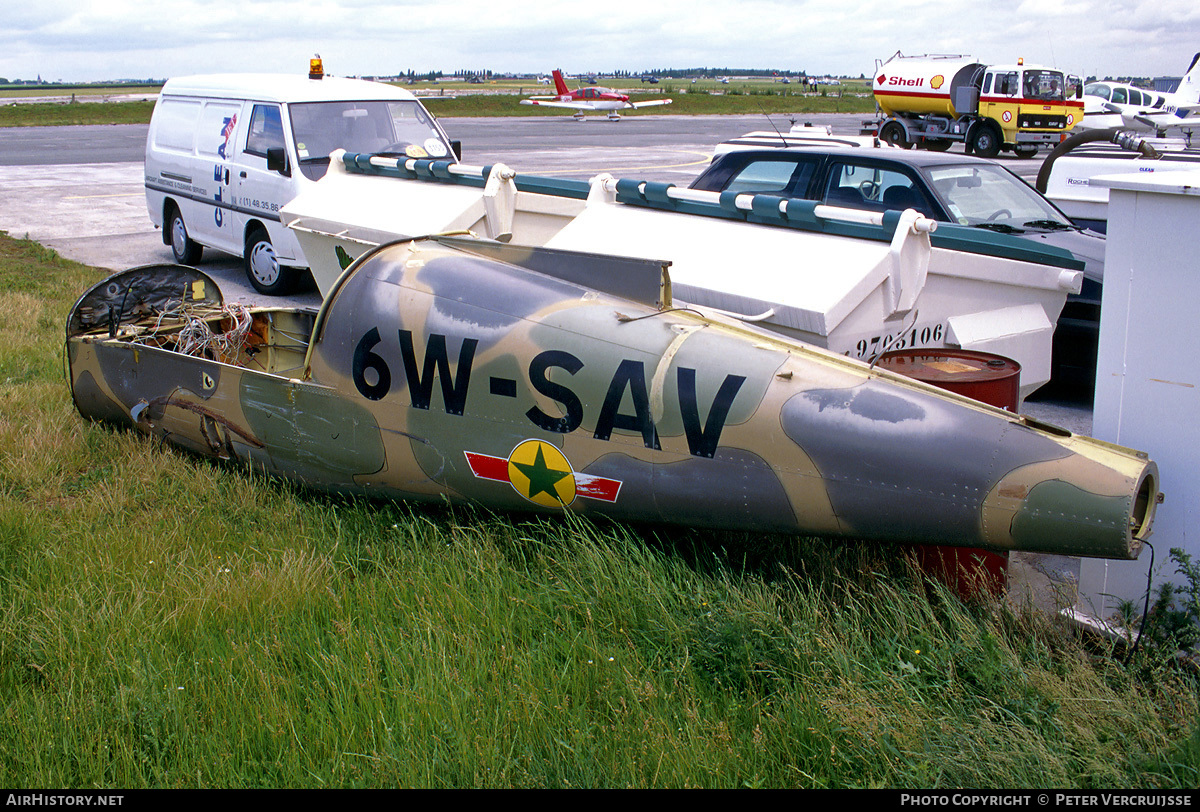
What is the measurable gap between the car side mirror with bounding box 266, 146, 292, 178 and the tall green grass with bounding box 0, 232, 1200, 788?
19.7ft

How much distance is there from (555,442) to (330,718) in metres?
1.37

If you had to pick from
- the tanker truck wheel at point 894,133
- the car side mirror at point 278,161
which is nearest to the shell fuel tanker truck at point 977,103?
the tanker truck wheel at point 894,133

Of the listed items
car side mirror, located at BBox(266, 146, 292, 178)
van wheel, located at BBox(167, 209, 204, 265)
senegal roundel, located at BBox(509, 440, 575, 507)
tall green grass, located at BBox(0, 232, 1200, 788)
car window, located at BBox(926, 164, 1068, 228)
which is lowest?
tall green grass, located at BBox(0, 232, 1200, 788)

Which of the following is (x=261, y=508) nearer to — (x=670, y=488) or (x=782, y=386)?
(x=670, y=488)

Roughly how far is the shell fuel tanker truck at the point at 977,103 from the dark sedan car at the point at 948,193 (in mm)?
22040

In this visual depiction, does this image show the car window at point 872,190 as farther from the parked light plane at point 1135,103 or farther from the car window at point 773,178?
the parked light plane at point 1135,103

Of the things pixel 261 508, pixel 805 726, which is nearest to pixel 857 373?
pixel 805 726

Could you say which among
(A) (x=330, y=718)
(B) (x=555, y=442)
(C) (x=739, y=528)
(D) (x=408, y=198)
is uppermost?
(D) (x=408, y=198)

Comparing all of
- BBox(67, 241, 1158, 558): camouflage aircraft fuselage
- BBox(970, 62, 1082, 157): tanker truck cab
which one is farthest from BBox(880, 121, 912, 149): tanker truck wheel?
BBox(67, 241, 1158, 558): camouflage aircraft fuselage

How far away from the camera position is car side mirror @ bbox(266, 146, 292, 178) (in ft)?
32.4

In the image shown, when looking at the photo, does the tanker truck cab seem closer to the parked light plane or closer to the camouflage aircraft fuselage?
the parked light plane

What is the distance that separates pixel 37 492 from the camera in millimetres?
5176

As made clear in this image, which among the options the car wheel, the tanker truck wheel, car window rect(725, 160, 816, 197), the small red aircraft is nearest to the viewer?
car window rect(725, 160, 816, 197)

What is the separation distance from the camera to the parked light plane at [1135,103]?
27469 millimetres
